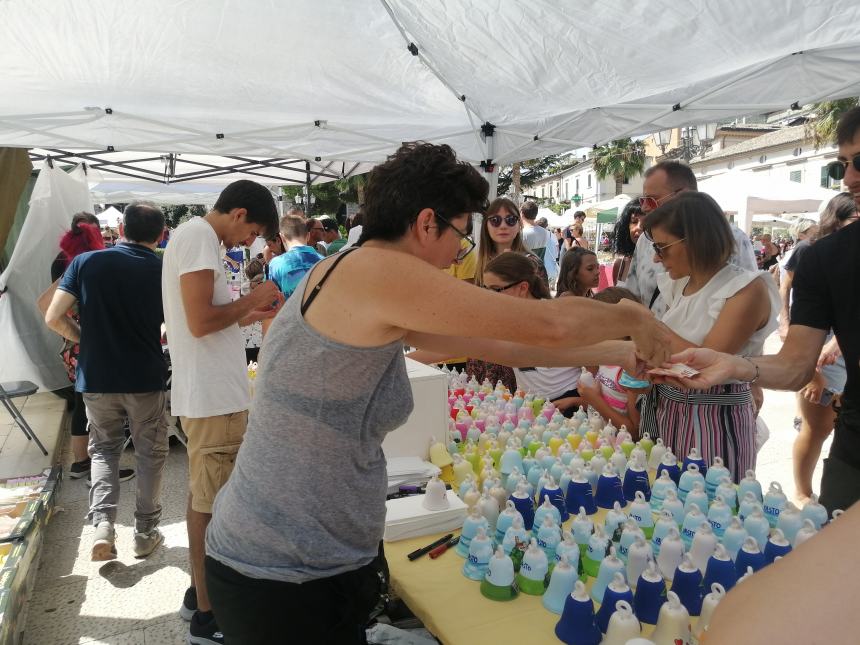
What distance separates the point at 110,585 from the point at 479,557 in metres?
2.51

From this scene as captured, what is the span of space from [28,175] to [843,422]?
21.0ft

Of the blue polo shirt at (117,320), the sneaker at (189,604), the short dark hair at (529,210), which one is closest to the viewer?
the sneaker at (189,604)

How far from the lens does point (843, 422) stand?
1.70 metres

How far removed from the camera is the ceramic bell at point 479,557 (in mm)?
1391

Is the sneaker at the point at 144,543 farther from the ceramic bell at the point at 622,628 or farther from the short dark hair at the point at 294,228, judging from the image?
the ceramic bell at the point at 622,628

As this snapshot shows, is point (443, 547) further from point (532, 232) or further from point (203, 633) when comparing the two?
point (532, 232)

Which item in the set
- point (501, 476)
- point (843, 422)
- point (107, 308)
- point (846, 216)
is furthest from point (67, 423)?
point (846, 216)

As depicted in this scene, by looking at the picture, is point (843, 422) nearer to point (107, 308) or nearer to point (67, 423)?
point (107, 308)

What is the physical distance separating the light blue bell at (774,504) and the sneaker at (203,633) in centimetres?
204

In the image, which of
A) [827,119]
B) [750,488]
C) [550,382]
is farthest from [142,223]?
[827,119]

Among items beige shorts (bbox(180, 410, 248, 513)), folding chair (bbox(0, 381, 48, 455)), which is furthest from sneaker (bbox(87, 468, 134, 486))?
beige shorts (bbox(180, 410, 248, 513))

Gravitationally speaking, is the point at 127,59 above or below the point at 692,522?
above

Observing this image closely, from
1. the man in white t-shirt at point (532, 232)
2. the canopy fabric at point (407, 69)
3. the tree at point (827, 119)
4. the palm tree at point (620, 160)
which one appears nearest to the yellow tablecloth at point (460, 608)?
the canopy fabric at point (407, 69)

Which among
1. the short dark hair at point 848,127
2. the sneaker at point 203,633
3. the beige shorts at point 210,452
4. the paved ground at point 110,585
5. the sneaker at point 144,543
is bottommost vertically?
the paved ground at point 110,585
